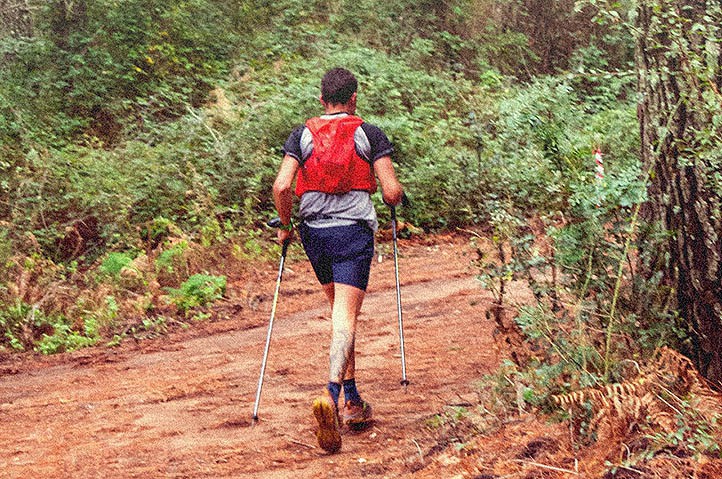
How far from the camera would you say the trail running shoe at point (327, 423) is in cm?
547

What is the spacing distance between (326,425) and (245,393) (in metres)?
2.24

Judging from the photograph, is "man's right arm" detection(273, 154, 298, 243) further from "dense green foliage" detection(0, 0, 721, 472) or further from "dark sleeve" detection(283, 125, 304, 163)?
"dense green foliage" detection(0, 0, 721, 472)

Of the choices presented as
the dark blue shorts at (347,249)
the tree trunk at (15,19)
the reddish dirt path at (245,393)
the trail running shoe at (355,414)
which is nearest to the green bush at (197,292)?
the reddish dirt path at (245,393)

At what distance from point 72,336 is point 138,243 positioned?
318cm

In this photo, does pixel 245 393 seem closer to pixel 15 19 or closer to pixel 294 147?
pixel 294 147

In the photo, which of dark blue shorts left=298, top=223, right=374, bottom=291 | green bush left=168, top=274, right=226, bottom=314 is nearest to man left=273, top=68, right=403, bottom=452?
dark blue shorts left=298, top=223, right=374, bottom=291

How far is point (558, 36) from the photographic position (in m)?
23.1

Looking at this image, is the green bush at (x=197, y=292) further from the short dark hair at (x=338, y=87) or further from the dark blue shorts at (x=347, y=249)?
the short dark hair at (x=338, y=87)

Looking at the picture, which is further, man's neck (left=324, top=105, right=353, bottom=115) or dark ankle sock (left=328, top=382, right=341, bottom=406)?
man's neck (left=324, top=105, right=353, bottom=115)

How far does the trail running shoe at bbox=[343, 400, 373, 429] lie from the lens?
6246 millimetres

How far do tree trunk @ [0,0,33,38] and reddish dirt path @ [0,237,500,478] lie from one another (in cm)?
1035

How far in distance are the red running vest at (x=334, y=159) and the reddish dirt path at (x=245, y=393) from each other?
115 cm

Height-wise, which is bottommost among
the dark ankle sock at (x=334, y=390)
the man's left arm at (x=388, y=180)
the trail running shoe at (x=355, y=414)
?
the trail running shoe at (x=355, y=414)

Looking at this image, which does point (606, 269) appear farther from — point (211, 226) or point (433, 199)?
point (433, 199)
